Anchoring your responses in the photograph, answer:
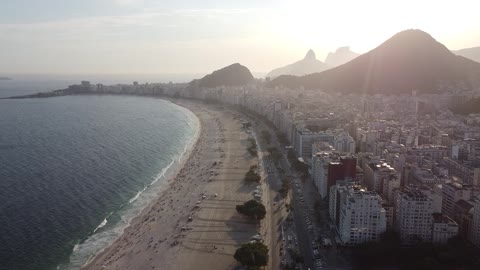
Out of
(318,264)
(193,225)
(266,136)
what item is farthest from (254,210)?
(266,136)

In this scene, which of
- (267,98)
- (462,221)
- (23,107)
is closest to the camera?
(462,221)

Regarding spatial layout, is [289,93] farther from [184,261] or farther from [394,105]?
[184,261]

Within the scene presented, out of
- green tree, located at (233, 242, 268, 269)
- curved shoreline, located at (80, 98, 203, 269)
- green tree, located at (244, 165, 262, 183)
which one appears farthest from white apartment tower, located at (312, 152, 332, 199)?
curved shoreline, located at (80, 98, 203, 269)

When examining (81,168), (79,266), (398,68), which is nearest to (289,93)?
(398,68)

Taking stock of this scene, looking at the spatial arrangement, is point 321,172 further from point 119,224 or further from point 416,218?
point 119,224

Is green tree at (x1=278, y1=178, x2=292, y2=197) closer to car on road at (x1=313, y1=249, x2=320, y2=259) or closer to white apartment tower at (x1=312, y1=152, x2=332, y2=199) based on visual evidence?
white apartment tower at (x1=312, y1=152, x2=332, y2=199)

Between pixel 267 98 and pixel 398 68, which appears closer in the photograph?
pixel 267 98
